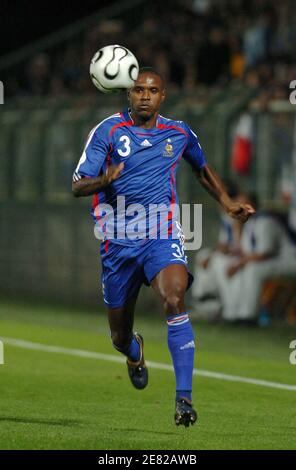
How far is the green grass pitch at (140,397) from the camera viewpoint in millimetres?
7727

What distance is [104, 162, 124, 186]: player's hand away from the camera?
25.9 feet

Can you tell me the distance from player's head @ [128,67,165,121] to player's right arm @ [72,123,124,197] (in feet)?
0.86

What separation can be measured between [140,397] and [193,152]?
2.19 metres

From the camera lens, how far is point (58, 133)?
21.1 m

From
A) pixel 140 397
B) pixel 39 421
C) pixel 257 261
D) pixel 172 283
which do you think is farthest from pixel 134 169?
pixel 257 261

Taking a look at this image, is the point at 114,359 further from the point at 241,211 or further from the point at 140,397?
the point at 241,211

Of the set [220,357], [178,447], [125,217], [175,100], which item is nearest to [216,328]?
[220,357]

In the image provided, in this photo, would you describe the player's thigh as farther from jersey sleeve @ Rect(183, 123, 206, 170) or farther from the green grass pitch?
jersey sleeve @ Rect(183, 123, 206, 170)

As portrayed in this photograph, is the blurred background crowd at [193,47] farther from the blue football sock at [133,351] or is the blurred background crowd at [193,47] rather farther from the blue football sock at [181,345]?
the blue football sock at [181,345]

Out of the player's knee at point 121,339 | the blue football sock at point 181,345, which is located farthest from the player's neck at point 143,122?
the player's knee at point 121,339

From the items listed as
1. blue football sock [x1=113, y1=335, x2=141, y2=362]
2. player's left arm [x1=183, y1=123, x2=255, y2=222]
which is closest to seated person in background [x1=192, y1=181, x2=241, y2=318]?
blue football sock [x1=113, y1=335, x2=141, y2=362]

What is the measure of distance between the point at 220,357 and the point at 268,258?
9.85ft

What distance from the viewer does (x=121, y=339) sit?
9211 millimetres
